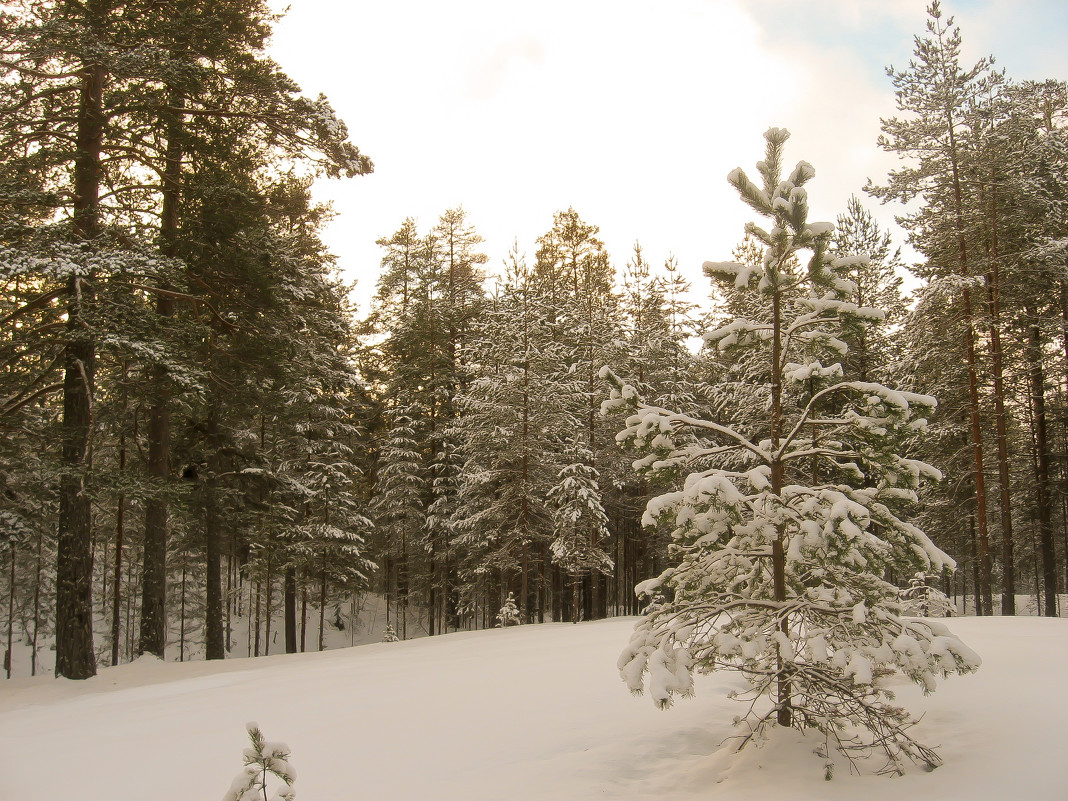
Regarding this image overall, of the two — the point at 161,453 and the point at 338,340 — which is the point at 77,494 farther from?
the point at 338,340

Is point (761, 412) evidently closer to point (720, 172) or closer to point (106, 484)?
point (720, 172)

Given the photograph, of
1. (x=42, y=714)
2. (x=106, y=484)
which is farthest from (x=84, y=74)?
(x=42, y=714)

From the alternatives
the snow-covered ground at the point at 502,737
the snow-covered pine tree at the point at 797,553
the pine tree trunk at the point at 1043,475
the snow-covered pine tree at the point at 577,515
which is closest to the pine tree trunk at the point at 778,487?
the snow-covered pine tree at the point at 797,553

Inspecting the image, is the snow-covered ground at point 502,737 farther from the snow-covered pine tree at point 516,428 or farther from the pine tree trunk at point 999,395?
the snow-covered pine tree at point 516,428

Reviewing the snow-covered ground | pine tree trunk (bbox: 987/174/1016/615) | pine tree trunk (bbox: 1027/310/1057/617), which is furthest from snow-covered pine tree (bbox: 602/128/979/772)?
pine tree trunk (bbox: 1027/310/1057/617)

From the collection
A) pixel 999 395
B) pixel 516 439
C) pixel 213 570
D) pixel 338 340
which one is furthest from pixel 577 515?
pixel 999 395

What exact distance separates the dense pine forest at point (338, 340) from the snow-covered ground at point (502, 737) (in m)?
1.86

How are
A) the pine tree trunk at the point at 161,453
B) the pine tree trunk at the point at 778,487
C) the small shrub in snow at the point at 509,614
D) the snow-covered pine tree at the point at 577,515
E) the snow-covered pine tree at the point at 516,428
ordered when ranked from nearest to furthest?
the pine tree trunk at the point at 778,487
the pine tree trunk at the point at 161,453
the small shrub in snow at the point at 509,614
the snow-covered pine tree at the point at 577,515
the snow-covered pine tree at the point at 516,428

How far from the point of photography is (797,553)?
491 cm

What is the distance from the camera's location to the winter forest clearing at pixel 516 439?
204 inches

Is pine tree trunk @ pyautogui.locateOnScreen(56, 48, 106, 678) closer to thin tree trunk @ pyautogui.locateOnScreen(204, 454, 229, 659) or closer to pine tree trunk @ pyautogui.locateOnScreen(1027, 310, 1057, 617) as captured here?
thin tree trunk @ pyautogui.locateOnScreen(204, 454, 229, 659)

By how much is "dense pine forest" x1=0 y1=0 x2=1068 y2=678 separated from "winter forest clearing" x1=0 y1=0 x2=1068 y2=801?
4.3 inches

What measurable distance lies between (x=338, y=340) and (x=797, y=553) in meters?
14.0

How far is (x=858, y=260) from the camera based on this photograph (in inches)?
219
